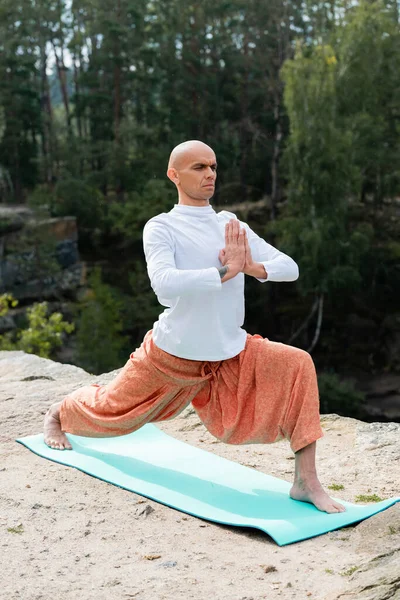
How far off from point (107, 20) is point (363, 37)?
8490 millimetres

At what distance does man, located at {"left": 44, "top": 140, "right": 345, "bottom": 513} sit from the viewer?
3666 millimetres

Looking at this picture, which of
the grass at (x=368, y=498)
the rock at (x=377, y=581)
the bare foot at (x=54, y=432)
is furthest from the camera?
the bare foot at (x=54, y=432)

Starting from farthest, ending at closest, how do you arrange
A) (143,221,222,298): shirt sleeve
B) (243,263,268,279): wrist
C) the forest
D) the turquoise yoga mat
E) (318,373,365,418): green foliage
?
the forest
(318,373,365,418): green foliage
(243,263,268,279): wrist
the turquoise yoga mat
(143,221,222,298): shirt sleeve

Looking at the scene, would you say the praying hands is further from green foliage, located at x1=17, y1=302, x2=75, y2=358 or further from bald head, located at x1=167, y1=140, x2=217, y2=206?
green foliage, located at x1=17, y1=302, x2=75, y2=358

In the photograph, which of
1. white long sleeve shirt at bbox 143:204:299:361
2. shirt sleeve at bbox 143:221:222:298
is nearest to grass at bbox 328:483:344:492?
white long sleeve shirt at bbox 143:204:299:361

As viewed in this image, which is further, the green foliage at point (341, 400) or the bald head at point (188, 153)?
A: the green foliage at point (341, 400)

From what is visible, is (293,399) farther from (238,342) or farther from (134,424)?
(134,424)

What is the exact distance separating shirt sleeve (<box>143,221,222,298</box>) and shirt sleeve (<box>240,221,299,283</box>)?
0.34 m

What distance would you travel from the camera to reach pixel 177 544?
3.48 m

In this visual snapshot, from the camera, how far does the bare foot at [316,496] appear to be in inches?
145

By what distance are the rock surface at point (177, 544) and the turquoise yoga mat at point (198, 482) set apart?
0.18 ft

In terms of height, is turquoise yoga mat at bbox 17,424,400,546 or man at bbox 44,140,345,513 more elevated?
man at bbox 44,140,345,513

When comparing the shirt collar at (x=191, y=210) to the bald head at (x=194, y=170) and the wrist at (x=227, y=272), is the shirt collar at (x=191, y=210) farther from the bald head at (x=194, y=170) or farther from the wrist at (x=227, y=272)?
the wrist at (x=227, y=272)

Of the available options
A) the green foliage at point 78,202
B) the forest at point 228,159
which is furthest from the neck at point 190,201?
the green foliage at point 78,202
